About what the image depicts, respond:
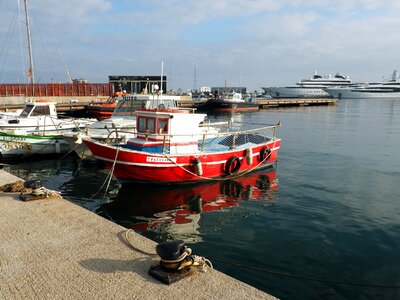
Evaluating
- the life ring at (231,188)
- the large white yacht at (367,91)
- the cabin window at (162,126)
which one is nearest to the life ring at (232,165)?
the life ring at (231,188)

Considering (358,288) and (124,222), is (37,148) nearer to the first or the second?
(124,222)

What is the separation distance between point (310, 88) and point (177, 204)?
129 metres

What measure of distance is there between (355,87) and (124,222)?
482 feet

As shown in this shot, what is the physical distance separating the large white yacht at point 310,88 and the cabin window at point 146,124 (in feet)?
389

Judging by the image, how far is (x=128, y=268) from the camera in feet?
16.4

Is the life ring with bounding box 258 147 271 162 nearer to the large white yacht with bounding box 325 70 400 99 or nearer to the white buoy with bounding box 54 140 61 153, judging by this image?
the white buoy with bounding box 54 140 61 153

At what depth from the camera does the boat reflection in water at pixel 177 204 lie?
9633 millimetres

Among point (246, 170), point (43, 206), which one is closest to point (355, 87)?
point (246, 170)

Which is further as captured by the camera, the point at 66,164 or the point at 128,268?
the point at 66,164

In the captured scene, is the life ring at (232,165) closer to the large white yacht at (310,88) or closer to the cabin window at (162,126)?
the cabin window at (162,126)

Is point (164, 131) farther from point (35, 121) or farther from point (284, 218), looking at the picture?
point (35, 121)

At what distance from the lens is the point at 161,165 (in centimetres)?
1234

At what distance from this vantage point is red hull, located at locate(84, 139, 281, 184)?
11938 millimetres

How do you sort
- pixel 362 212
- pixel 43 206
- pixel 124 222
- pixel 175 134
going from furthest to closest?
pixel 175 134 → pixel 362 212 → pixel 124 222 → pixel 43 206
